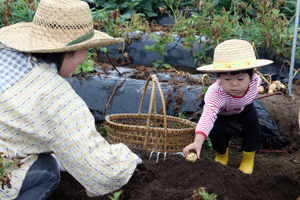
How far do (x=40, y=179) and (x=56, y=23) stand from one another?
76cm

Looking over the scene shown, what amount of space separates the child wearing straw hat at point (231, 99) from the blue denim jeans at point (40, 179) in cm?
82

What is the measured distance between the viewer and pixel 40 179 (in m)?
1.66

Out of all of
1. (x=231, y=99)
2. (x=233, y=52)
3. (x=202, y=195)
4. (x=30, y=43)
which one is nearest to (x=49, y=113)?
(x=30, y=43)

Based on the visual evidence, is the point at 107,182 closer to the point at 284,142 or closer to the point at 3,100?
the point at 3,100

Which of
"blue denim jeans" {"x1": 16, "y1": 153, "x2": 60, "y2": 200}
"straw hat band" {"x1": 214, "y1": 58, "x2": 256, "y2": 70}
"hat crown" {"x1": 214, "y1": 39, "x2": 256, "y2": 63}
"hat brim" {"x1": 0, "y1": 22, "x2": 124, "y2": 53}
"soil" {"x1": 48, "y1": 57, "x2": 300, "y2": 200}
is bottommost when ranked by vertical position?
"soil" {"x1": 48, "y1": 57, "x2": 300, "y2": 200}

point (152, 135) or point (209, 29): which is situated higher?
point (209, 29)

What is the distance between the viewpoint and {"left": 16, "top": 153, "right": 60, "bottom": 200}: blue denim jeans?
162 centimetres

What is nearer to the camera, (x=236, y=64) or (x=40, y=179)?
(x=40, y=179)

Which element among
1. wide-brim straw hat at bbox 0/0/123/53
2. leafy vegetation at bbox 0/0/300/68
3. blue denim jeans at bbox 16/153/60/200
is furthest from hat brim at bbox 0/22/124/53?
leafy vegetation at bbox 0/0/300/68

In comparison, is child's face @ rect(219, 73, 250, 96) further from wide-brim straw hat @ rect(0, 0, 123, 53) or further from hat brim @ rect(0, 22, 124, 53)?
wide-brim straw hat @ rect(0, 0, 123, 53)

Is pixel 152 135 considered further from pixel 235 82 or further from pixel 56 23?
pixel 56 23

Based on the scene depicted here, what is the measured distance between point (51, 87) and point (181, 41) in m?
2.94

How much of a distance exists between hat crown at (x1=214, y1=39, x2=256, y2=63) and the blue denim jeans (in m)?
1.28

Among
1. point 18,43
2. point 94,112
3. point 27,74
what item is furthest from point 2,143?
point 94,112
